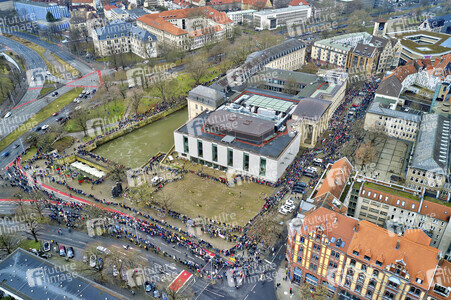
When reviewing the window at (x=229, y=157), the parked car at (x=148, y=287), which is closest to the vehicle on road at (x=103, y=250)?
the parked car at (x=148, y=287)

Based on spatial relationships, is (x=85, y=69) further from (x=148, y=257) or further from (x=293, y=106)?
(x=148, y=257)

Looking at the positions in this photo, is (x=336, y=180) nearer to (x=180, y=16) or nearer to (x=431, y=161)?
(x=431, y=161)

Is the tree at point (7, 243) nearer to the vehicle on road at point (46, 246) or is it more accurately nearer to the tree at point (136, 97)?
the vehicle on road at point (46, 246)

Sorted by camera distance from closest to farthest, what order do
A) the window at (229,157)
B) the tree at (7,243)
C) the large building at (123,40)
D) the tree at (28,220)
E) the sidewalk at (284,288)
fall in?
the sidewalk at (284,288)
the tree at (7,243)
the tree at (28,220)
the window at (229,157)
the large building at (123,40)

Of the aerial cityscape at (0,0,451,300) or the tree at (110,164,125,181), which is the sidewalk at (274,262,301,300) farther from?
the tree at (110,164,125,181)

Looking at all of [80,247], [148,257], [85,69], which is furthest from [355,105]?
[85,69]

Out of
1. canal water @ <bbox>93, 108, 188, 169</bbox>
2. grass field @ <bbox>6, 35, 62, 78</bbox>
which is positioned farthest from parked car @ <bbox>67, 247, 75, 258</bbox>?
grass field @ <bbox>6, 35, 62, 78</bbox>

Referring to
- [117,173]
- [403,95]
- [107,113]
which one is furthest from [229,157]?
[403,95]
